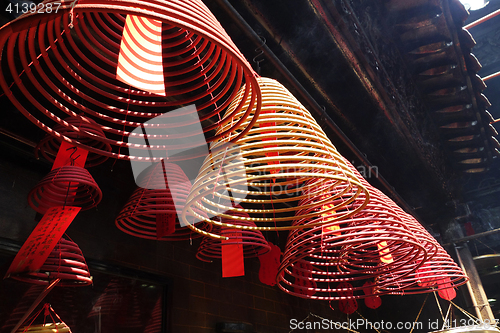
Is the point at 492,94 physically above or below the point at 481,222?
above

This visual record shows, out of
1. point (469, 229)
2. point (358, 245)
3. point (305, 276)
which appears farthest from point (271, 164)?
point (469, 229)

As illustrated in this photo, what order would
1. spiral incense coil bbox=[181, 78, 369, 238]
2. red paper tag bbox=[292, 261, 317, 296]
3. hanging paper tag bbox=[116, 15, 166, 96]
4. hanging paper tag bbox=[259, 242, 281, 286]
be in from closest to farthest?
1. hanging paper tag bbox=[116, 15, 166, 96]
2. spiral incense coil bbox=[181, 78, 369, 238]
3. red paper tag bbox=[292, 261, 317, 296]
4. hanging paper tag bbox=[259, 242, 281, 286]

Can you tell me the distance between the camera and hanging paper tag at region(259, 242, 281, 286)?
7.45 feet

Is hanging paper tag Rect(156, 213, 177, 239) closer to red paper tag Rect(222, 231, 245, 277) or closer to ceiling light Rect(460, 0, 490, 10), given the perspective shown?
red paper tag Rect(222, 231, 245, 277)

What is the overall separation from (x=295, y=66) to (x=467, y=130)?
2975 mm

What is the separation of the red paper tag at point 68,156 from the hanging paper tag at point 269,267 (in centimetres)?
129

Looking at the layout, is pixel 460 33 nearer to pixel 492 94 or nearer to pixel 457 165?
pixel 457 165

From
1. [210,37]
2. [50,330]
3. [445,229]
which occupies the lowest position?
[50,330]

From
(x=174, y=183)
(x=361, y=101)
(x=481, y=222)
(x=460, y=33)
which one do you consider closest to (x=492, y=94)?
(x=481, y=222)

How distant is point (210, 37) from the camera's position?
22.9 inches

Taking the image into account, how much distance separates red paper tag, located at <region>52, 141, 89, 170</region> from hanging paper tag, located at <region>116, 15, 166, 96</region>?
2.08ft

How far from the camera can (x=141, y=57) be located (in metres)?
0.89

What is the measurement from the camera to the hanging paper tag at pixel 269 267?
7.45 ft

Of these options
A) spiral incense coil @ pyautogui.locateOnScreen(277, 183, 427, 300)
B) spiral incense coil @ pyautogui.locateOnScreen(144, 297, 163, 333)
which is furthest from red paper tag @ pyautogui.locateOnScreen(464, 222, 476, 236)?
spiral incense coil @ pyautogui.locateOnScreen(144, 297, 163, 333)
